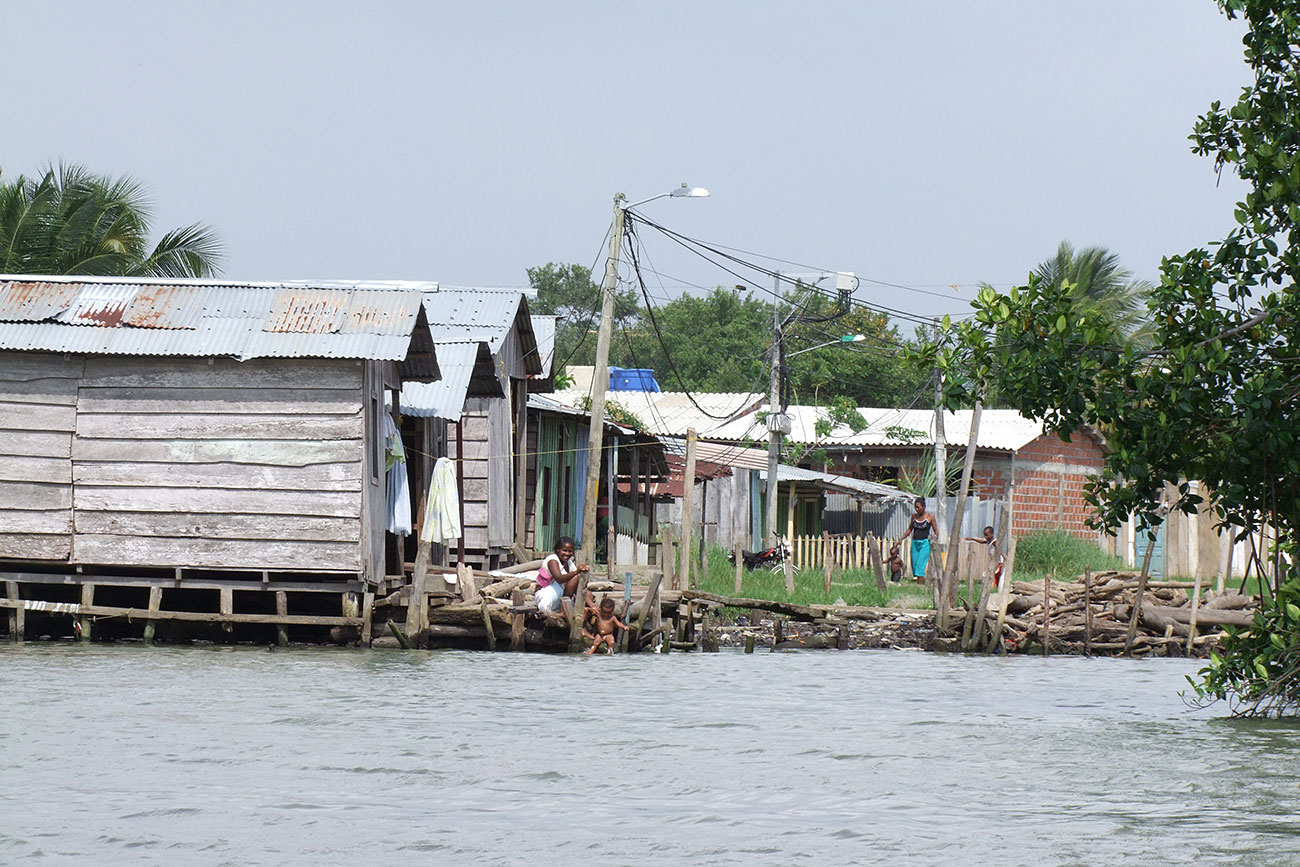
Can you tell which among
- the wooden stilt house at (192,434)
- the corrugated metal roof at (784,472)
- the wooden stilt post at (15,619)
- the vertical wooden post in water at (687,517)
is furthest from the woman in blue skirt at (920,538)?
the wooden stilt post at (15,619)

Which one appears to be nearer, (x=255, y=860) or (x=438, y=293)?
(x=255, y=860)

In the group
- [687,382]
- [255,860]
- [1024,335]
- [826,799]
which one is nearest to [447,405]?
[1024,335]

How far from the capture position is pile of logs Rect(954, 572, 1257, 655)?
22.4 m

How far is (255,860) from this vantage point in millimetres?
7523

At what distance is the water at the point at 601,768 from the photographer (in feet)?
26.3

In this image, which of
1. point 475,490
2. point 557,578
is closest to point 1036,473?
point 475,490

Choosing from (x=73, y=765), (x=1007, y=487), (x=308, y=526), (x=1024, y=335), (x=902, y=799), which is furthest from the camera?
(x=1007, y=487)

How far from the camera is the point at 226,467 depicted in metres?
18.8

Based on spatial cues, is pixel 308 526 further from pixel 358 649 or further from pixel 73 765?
pixel 73 765

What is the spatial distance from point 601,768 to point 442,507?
10.6 meters

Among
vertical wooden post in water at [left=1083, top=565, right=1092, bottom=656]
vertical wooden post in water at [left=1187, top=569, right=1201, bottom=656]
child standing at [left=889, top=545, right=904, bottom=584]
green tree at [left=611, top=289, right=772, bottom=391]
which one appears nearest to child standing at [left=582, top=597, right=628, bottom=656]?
vertical wooden post in water at [left=1083, top=565, right=1092, bottom=656]

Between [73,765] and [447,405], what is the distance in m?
12.0

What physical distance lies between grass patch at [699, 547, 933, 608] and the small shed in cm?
788

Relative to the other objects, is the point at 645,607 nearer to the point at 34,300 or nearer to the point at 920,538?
the point at 34,300
